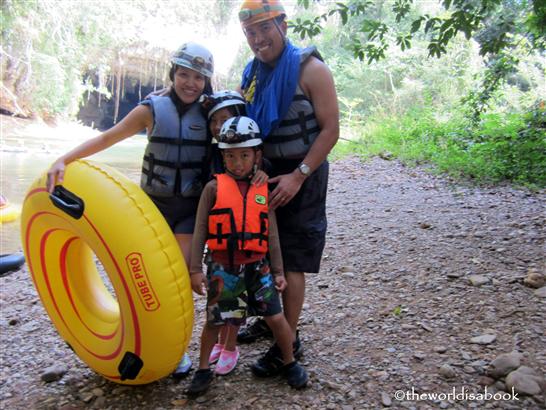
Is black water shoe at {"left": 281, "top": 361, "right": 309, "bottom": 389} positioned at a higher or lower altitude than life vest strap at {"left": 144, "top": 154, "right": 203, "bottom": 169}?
lower

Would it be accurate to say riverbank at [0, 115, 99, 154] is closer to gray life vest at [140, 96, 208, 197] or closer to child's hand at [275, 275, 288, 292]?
gray life vest at [140, 96, 208, 197]

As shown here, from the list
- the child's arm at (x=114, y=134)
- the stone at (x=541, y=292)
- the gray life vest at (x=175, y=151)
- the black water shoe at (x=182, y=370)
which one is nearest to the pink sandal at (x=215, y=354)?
the black water shoe at (x=182, y=370)

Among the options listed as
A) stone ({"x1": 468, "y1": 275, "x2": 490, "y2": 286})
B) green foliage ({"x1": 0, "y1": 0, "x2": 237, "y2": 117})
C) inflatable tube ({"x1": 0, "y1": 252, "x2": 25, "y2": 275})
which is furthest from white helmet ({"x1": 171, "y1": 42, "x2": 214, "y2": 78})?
green foliage ({"x1": 0, "y1": 0, "x2": 237, "y2": 117})

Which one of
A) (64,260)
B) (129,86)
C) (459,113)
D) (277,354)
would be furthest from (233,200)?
(129,86)

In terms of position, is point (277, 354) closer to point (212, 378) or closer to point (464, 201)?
point (212, 378)

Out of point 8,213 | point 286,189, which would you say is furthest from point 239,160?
point 8,213

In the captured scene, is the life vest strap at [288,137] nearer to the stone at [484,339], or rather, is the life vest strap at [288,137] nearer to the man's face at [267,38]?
the man's face at [267,38]

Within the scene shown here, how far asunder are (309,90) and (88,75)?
2325cm

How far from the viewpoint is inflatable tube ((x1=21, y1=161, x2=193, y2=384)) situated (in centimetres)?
196

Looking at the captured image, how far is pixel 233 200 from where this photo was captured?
206 cm

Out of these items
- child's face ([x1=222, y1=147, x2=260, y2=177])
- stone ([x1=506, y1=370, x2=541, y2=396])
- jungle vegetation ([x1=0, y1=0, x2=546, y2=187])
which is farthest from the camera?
jungle vegetation ([x1=0, y1=0, x2=546, y2=187])

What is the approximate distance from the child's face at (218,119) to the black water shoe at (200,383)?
3.68ft

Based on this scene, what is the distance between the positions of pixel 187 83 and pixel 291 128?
56 cm

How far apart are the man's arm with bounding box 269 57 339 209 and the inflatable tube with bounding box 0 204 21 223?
19.0 feet
